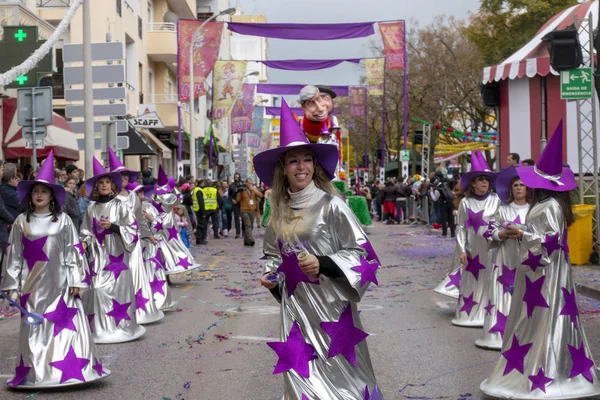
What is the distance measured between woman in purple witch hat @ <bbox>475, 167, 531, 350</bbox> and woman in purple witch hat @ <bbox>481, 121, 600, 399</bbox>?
1588 millimetres

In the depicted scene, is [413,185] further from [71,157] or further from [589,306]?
[589,306]

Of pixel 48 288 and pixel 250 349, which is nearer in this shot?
pixel 48 288

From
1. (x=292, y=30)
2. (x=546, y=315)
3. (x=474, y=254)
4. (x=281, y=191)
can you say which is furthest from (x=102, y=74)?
(x=281, y=191)

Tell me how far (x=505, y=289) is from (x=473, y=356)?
92 centimetres

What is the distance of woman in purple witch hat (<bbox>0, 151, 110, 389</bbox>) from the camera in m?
7.29

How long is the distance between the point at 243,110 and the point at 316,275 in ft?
124

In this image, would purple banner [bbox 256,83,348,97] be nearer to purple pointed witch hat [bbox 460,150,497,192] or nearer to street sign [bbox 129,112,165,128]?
street sign [bbox 129,112,165,128]

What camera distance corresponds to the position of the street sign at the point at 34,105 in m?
14.4

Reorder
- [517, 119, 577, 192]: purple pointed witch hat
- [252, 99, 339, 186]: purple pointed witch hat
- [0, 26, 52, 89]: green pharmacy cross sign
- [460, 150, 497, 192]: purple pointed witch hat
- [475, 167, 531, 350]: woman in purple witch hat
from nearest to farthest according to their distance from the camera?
[252, 99, 339, 186]: purple pointed witch hat → [517, 119, 577, 192]: purple pointed witch hat → [475, 167, 531, 350]: woman in purple witch hat → [460, 150, 497, 192]: purple pointed witch hat → [0, 26, 52, 89]: green pharmacy cross sign

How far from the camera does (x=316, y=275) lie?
486 centimetres

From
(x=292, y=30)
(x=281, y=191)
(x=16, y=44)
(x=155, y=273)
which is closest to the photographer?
(x=281, y=191)

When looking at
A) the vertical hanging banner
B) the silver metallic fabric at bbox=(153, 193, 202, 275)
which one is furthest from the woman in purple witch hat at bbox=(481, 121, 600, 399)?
the vertical hanging banner

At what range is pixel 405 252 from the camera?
21.4 meters

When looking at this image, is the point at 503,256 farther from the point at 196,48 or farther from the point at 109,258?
the point at 196,48
